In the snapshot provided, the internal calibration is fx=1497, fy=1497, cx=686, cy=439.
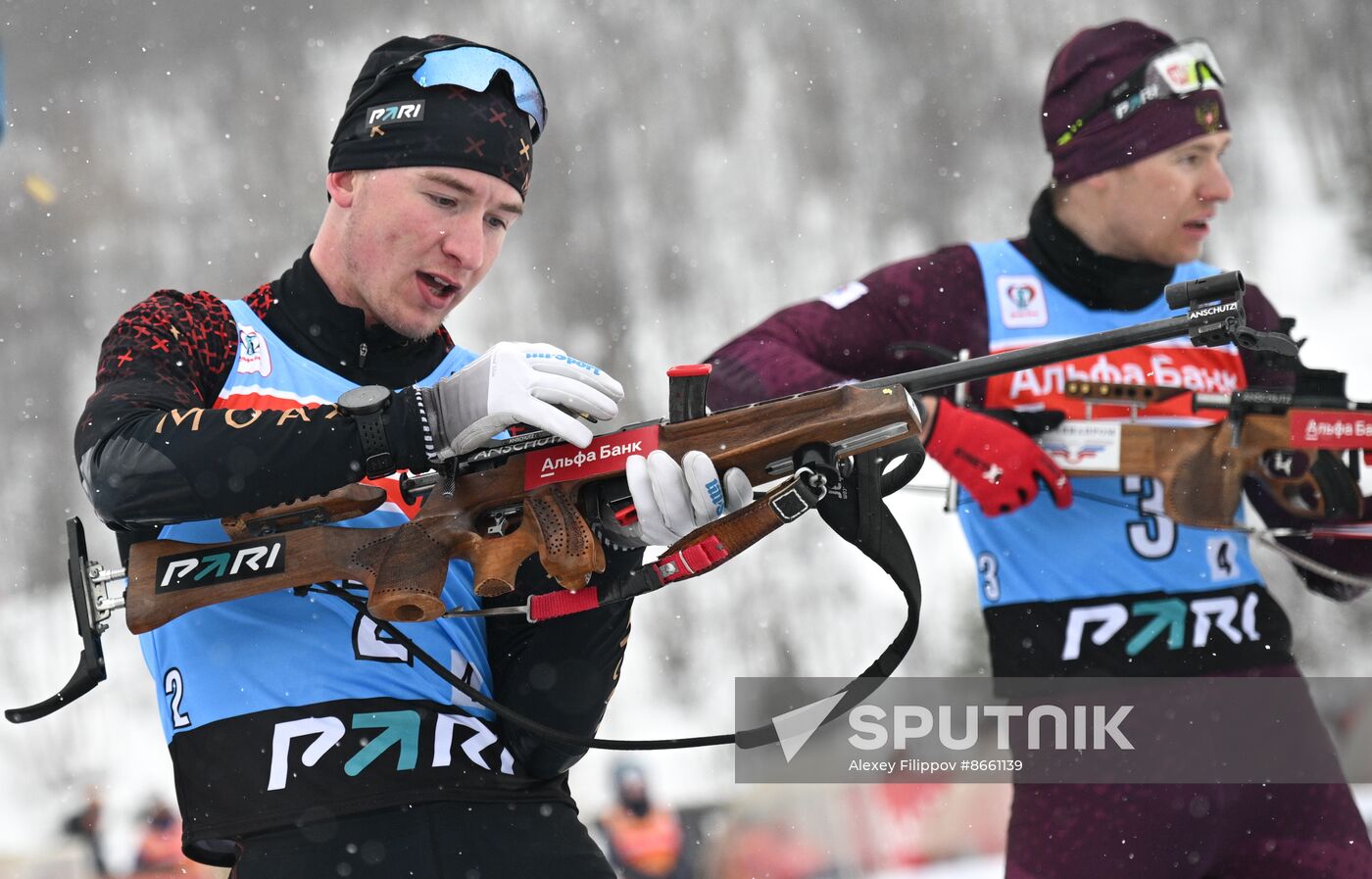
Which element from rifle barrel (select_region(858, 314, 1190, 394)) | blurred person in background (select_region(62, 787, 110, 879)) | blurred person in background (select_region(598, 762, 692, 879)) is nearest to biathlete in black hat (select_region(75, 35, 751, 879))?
rifle barrel (select_region(858, 314, 1190, 394))

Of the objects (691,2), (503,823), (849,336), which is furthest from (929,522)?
(503,823)

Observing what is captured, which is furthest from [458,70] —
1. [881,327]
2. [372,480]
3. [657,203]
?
[657,203]

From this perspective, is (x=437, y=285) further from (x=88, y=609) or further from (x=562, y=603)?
(x=88, y=609)

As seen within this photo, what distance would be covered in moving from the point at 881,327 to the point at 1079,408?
444 millimetres

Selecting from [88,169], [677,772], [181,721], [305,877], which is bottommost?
[677,772]

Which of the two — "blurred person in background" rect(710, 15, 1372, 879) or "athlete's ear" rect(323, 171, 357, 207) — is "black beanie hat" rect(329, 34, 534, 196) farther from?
"blurred person in background" rect(710, 15, 1372, 879)

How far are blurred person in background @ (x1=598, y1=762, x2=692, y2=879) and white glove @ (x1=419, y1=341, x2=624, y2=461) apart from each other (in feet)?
12.8

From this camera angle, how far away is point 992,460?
297 centimetres

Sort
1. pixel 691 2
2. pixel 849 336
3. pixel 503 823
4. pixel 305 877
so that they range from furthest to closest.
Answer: pixel 691 2 → pixel 849 336 → pixel 503 823 → pixel 305 877

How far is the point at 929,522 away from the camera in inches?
270

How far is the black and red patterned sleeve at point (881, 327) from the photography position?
10.3ft

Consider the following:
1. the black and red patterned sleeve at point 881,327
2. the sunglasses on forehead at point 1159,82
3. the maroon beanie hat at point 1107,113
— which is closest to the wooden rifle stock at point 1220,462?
the black and red patterned sleeve at point 881,327

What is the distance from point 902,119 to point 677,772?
340 centimetres

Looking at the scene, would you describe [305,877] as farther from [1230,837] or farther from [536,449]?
[1230,837]
